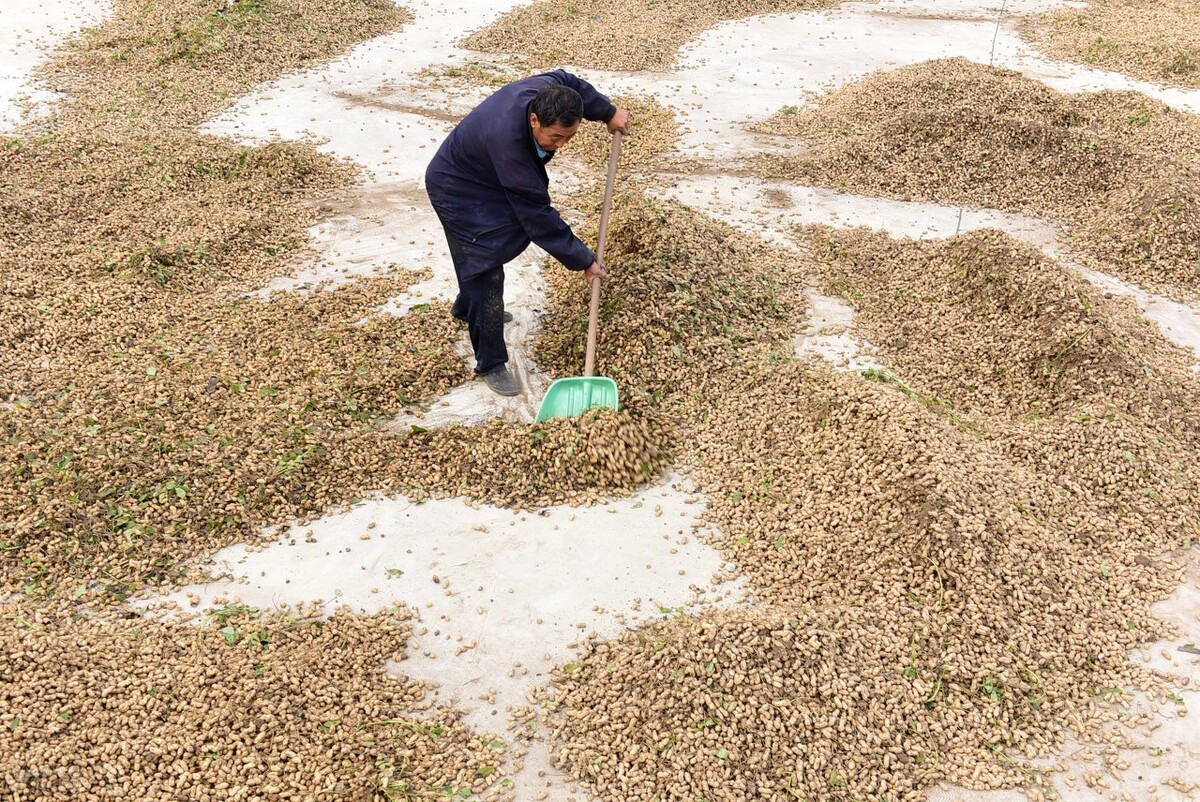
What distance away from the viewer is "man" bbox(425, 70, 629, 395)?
4.51 metres

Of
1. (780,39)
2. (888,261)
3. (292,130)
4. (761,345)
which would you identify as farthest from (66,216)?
(780,39)

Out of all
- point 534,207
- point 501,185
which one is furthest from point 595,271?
point 501,185

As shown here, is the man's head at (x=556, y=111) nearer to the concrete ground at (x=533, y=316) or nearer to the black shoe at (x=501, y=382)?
the black shoe at (x=501, y=382)

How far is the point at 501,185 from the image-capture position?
15.5ft

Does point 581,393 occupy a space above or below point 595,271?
below

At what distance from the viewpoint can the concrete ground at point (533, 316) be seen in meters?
3.87

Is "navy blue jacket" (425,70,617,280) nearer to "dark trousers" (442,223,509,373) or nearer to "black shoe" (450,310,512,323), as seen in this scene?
"dark trousers" (442,223,509,373)

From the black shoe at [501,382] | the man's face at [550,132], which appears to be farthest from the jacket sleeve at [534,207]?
the black shoe at [501,382]

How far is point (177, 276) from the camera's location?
6.27 meters

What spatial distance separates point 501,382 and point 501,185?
131 centimetres

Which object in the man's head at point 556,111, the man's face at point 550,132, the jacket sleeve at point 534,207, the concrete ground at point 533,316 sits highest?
the man's head at point 556,111

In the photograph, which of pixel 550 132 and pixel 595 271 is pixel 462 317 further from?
pixel 550 132

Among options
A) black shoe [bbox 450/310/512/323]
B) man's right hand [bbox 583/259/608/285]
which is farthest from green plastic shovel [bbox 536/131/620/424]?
black shoe [bbox 450/310/512/323]

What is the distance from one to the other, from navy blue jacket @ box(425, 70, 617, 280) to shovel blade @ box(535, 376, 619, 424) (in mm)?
709
